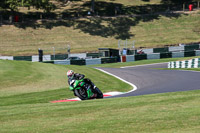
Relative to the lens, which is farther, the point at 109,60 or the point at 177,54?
the point at 177,54

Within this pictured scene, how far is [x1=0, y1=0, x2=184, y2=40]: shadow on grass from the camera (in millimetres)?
63344

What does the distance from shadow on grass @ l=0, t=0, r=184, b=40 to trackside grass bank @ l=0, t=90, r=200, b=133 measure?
171 ft

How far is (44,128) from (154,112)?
3020 mm

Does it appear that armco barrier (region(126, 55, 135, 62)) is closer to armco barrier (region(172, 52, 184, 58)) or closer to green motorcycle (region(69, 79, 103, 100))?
armco barrier (region(172, 52, 184, 58))

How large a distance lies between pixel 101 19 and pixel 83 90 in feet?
176

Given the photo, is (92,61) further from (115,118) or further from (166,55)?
(115,118)

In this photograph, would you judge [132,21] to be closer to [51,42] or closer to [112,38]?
[112,38]

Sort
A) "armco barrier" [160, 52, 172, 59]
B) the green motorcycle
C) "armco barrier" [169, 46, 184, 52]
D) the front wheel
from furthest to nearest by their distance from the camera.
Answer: "armco barrier" [169, 46, 184, 52] < "armco barrier" [160, 52, 172, 59] < the front wheel < the green motorcycle

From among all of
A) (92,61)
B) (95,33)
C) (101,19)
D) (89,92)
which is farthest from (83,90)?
(101,19)

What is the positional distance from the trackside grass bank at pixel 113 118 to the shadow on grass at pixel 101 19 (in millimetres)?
52035

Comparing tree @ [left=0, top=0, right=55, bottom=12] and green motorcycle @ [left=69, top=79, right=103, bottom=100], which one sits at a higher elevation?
tree @ [left=0, top=0, right=55, bottom=12]

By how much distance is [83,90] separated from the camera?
13961mm

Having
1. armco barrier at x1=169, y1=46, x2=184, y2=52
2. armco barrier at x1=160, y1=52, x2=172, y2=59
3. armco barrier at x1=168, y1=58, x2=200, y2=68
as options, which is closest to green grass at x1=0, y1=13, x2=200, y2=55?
armco barrier at x1=169, y1=46, x2=184, y2=52

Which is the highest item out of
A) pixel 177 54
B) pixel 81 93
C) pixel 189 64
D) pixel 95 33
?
pixel 95 33
